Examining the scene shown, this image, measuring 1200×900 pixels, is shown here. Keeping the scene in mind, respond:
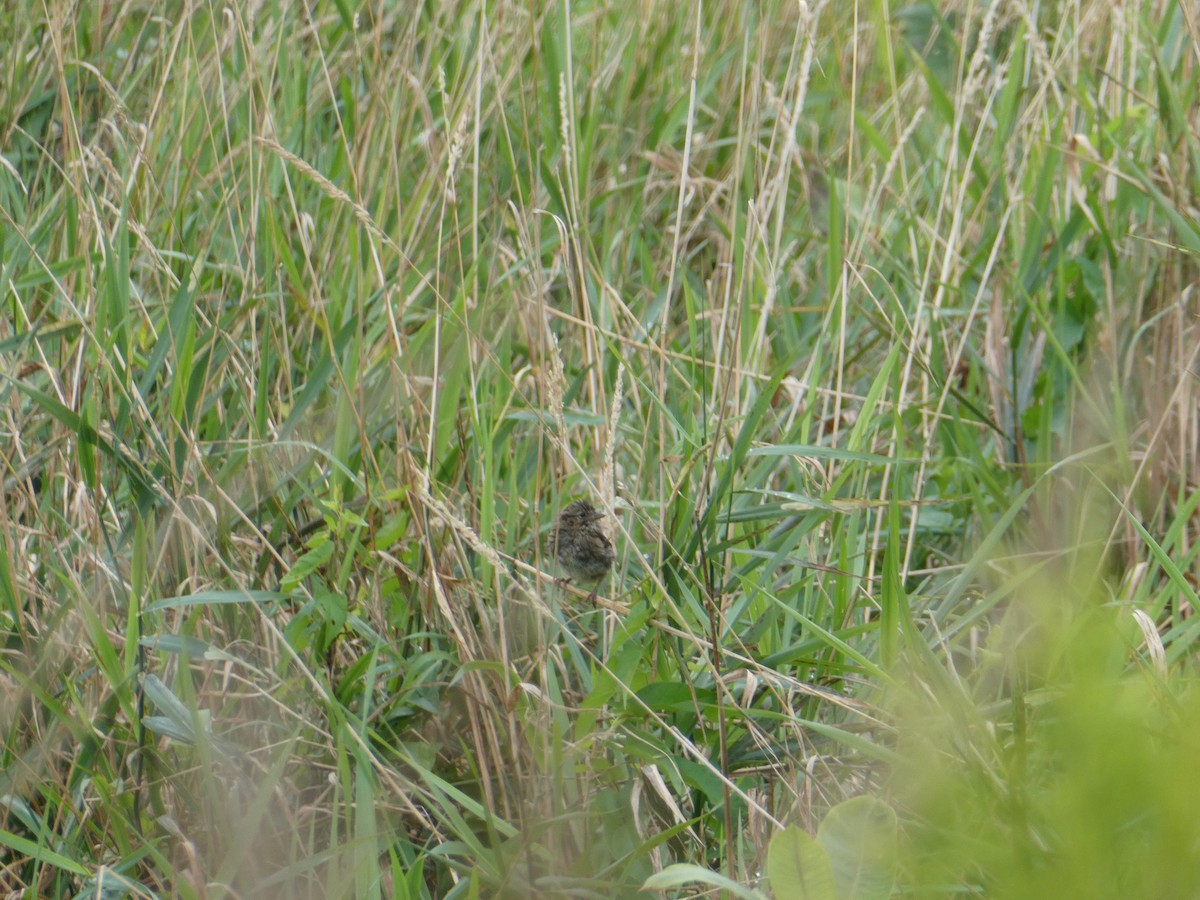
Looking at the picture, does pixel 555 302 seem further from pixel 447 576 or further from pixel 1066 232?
pixel 447 576

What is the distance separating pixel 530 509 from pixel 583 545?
253 mm

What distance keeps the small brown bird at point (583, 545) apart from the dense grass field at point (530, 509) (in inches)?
1.8

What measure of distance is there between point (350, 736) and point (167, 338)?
0.63 metres

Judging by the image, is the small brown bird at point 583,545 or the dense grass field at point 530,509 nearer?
the dense grass field at point 530,509

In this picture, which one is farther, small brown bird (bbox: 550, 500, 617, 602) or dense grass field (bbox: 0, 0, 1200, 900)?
small brown bird (bbox: 550, 500, 617, 602)

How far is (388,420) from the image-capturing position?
1.83 metres

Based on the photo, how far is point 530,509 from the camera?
5.42 feet

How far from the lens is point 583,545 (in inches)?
55.6

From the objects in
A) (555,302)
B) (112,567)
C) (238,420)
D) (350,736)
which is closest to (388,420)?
(238,420)

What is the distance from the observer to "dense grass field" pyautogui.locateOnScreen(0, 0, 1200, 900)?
128cm

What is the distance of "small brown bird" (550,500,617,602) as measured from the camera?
4.60 feet

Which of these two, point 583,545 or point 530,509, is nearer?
point 583,545

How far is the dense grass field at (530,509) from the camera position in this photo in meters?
1.28

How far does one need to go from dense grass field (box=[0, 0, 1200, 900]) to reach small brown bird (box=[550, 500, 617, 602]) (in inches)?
1.8
